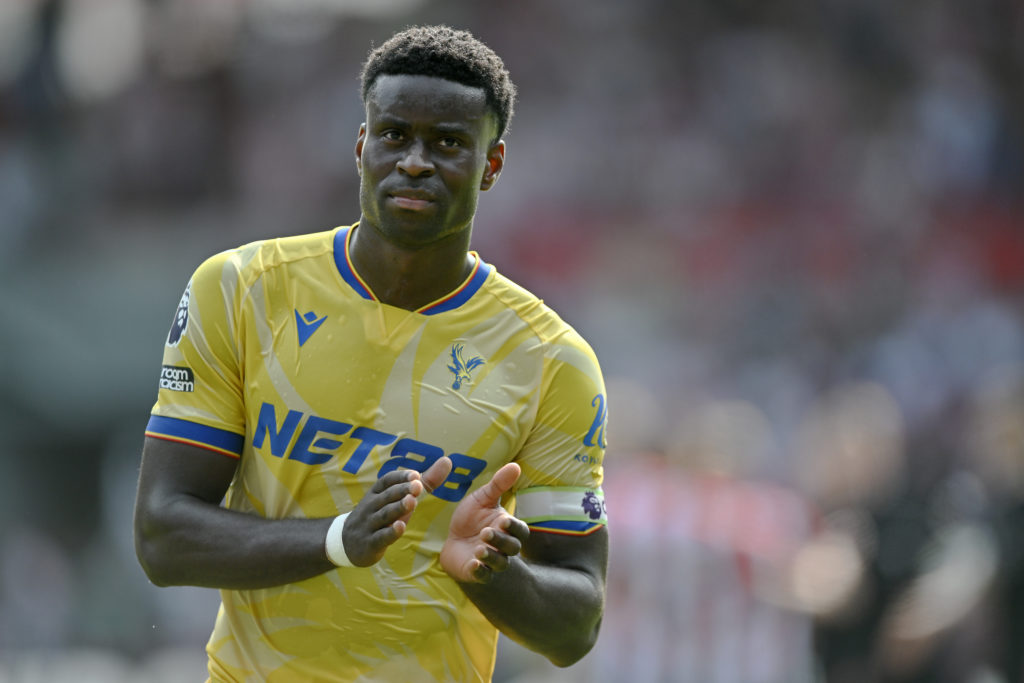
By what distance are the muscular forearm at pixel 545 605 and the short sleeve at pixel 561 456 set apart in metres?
A: 0.16

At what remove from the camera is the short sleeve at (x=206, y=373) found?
3.99 meters

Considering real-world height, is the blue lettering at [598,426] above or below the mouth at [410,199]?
below

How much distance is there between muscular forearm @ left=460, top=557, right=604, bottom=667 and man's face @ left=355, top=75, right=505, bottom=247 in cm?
101

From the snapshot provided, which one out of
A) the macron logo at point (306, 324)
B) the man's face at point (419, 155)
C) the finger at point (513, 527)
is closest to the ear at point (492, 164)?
the man's face at point (419, 155)

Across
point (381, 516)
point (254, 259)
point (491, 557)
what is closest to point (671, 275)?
point (254, 259)

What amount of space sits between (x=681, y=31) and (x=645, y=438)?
832cm

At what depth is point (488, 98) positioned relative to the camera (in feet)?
13.6

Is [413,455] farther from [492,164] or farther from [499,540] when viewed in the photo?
[492,164]

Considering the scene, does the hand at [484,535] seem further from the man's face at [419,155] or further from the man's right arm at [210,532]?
the man's face at [419,155]

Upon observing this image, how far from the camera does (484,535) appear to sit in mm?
3602

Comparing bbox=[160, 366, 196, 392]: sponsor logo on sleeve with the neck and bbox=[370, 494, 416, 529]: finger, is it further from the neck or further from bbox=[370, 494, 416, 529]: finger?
bbox=[370, 494, 416, 529]: finger

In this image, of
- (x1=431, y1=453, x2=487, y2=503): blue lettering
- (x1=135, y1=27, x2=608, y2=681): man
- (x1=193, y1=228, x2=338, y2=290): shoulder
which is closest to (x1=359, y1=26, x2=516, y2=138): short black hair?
(x1=135, y1=27, x2=608, y2=681): man

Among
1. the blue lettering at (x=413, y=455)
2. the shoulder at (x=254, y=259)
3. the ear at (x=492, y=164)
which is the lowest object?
the blue lettering at (x=413, y=455)

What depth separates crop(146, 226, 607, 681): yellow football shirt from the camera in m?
4.01
